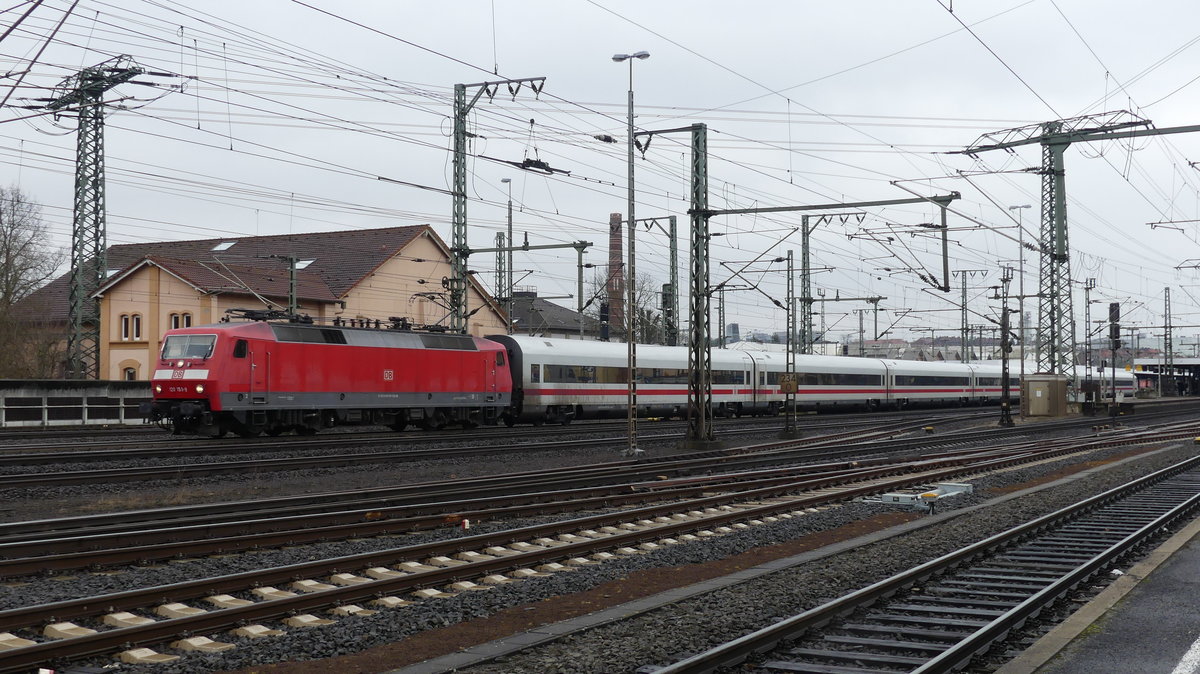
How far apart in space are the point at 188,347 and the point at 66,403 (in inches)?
362

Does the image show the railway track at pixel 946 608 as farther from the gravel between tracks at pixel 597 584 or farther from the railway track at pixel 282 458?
the railway track at pixel 282 458

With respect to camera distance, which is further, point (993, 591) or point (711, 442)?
point (711, 442)

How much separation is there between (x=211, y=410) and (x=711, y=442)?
43.1 ft

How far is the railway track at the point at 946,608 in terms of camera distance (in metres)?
7.70

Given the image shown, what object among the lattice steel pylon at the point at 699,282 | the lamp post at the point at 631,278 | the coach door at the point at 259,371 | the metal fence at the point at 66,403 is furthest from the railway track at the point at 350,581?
the metal fence at the point at 66,403

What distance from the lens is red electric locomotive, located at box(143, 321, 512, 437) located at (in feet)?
88.5

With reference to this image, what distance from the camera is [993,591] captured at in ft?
33.4

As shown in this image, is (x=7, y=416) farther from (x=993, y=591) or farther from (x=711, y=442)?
(x=993, y=591)

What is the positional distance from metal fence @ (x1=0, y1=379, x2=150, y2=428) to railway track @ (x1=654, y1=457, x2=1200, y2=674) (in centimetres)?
2725

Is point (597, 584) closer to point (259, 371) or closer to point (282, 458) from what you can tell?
point (282, 458)

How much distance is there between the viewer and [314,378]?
29438 millimetres

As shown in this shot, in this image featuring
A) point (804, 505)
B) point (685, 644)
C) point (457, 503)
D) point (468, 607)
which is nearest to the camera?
point (685, 644)

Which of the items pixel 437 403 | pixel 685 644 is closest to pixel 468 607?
pixel 685 644

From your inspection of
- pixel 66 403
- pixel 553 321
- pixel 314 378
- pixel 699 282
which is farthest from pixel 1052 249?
pixel 553 321
